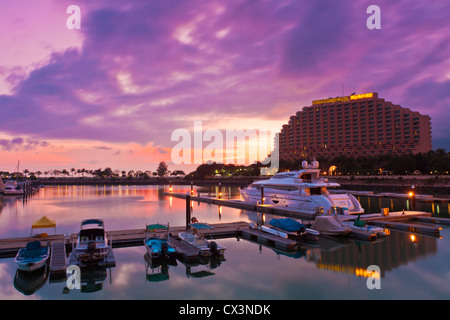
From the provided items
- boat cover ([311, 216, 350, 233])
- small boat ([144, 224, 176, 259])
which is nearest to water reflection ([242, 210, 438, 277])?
boat cover ([311, 216, 350, 233])

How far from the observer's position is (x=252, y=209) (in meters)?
45.0

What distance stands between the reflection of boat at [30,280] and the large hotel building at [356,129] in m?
153

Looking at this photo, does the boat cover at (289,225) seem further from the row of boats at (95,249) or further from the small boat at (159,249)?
the small boat at (159,249)

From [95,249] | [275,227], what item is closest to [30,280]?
[95,249]

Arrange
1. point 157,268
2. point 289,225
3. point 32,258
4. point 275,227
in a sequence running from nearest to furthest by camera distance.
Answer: point 32,258, point 157,268, point 289,225, point 275,227

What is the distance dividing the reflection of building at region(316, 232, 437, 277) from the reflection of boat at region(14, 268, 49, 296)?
16525 millimetres

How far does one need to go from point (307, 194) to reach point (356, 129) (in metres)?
132

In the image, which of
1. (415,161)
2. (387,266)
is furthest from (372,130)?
(387,266)

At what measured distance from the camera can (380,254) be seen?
883 inches

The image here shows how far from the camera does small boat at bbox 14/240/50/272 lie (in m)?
18.0

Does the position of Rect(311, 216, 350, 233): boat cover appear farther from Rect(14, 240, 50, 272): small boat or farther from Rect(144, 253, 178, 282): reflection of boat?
Rect(14, 240, 50, 272): small boat

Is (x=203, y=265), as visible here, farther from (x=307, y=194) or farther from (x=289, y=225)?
(x=307, y=194)

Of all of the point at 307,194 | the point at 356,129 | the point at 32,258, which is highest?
the point at 356,129
